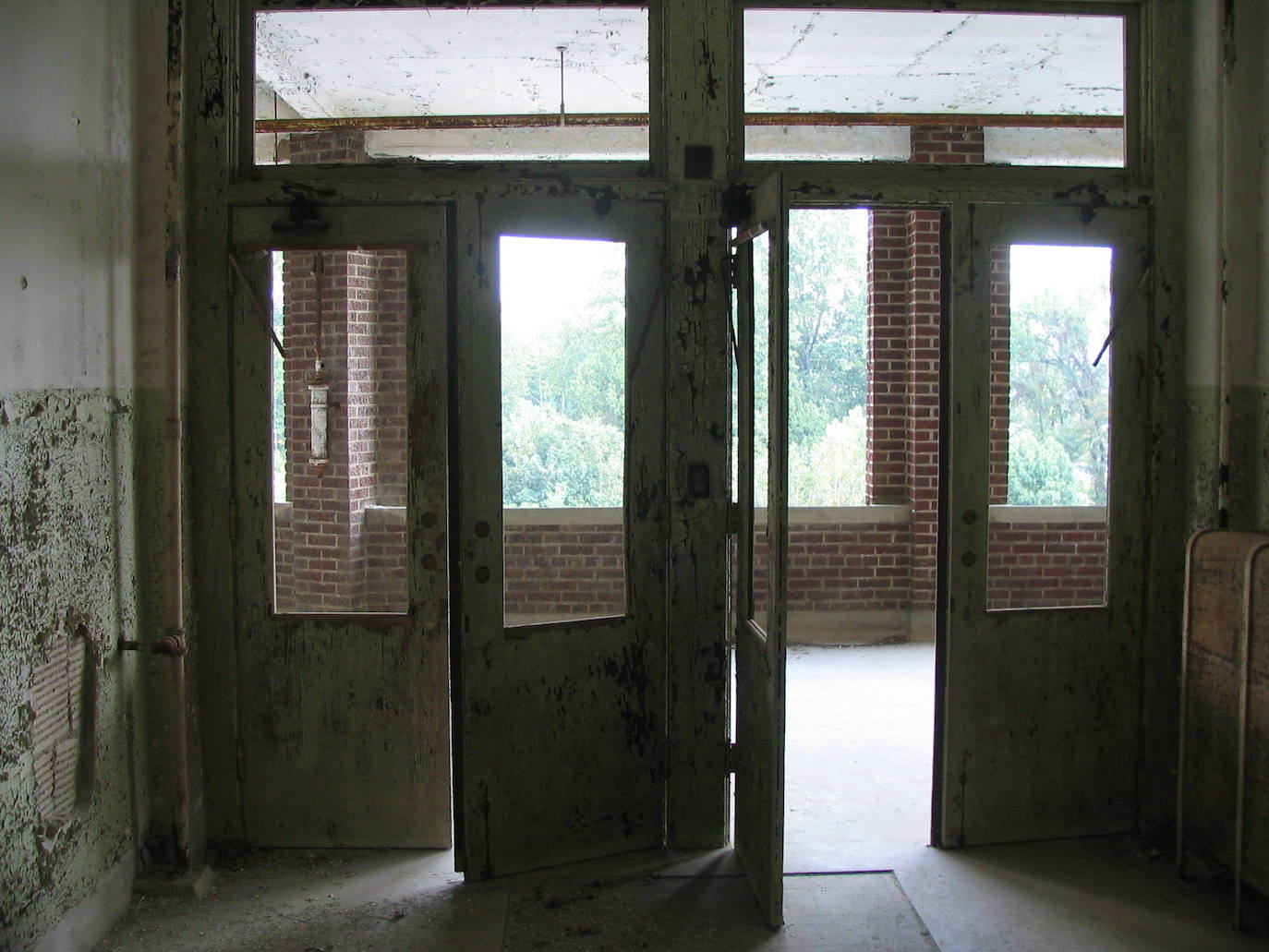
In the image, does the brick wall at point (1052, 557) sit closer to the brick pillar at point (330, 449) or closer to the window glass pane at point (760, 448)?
the window glass pane at point (760, 448)

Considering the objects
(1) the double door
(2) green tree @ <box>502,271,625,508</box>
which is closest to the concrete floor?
(1) the double door

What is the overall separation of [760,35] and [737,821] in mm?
3652

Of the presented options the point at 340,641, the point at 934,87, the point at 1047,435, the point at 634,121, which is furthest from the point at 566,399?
the point at 1047,435

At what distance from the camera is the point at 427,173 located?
333 centimetres

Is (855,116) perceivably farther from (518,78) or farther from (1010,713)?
(1010,713)

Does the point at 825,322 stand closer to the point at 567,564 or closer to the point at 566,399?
the point at 567,564

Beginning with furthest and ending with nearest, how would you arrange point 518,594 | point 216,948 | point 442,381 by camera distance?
point 518,594 < point 442,381 < point 216,948

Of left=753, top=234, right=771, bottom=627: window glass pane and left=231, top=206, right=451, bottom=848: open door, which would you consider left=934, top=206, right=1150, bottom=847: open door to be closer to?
left=231, top=206, right=451, bottom=848: open door

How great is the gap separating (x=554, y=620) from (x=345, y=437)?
152 inches

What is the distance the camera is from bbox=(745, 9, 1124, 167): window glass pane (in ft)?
16.4

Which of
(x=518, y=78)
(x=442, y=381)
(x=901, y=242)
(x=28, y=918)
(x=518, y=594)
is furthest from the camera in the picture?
(x=901, y=242)

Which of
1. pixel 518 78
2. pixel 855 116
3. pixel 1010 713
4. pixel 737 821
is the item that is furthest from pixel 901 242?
pixel 737 821

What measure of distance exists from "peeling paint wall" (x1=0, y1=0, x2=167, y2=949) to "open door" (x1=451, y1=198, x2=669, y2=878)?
0.93m

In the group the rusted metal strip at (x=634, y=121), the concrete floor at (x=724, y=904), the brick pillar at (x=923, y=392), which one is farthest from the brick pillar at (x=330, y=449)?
the concrete floor at (x=724, y=904)
